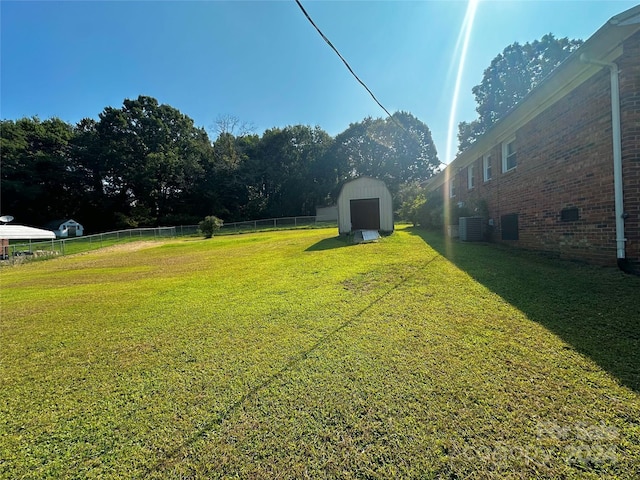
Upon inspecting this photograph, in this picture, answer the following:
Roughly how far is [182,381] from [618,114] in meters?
7.20

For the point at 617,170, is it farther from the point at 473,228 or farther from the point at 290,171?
the point at 290,171

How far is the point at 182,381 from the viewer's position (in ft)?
7.87

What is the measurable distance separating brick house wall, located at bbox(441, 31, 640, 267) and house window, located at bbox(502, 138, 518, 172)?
60 centimetres

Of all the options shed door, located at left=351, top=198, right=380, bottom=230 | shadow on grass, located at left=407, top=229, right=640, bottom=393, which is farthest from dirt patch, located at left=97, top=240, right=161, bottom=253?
shadow on grass, located at left=407, top=229, right=640, bottom=393

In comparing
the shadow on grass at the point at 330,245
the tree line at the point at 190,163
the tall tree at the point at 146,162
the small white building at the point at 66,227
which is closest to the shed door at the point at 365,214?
the shadow on grass at the point at 330,245

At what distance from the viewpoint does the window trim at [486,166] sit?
10.00 metres

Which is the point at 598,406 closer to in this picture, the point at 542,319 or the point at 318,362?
the point at 542,319

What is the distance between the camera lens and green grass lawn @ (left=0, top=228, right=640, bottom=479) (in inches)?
62.1

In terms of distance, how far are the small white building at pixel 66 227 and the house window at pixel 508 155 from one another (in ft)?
146

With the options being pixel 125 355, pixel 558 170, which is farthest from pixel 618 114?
pixel 125 355

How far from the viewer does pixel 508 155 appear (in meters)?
8.77

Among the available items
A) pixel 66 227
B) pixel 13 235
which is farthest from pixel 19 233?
pixel 66 227

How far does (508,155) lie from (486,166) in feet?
5.67

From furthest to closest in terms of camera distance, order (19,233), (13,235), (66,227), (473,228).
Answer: (66,227)
(19,233)
(13,235)
(473,228)
